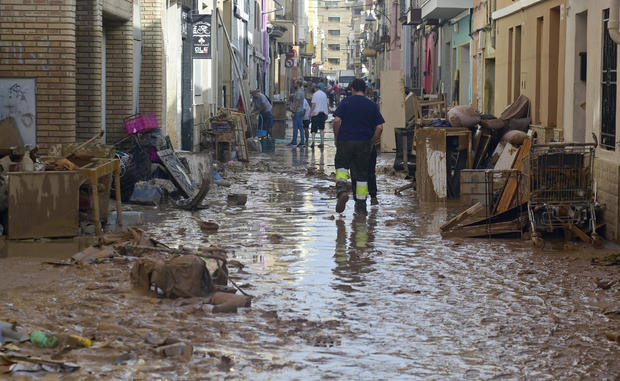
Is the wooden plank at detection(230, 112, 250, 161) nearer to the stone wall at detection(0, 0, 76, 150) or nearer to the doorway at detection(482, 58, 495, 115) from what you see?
the doorway at detection(482, 58, 495, 115)

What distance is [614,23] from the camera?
11.5 meters

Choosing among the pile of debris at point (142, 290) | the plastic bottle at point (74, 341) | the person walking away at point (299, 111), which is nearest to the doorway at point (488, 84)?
the person walking away at point (299, 111)

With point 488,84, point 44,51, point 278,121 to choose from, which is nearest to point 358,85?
point 44,51

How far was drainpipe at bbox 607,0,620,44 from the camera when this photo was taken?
451 inches

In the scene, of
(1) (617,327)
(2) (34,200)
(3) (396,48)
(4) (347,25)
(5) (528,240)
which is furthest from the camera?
(4) (347,25)

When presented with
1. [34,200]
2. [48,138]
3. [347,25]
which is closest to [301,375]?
[34,200]

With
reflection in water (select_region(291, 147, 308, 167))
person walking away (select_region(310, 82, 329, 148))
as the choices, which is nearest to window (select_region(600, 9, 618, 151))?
reflection in water (select_region(291, 147, 308, 167))

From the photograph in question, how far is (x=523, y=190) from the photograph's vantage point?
11.8m

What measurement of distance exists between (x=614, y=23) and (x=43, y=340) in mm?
7717

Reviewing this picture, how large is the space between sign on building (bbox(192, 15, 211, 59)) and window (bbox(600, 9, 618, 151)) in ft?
43.2

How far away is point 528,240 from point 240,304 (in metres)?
4.93

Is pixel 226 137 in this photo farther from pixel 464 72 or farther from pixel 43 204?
pixel 43 204

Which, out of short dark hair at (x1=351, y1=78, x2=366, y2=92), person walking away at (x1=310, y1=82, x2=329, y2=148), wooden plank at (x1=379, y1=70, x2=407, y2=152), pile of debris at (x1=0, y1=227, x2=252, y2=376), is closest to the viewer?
pile of debris at (x1=0, y1=227, x2=252, y2=376)

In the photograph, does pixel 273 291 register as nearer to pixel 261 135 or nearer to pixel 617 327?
pixel 617 327
